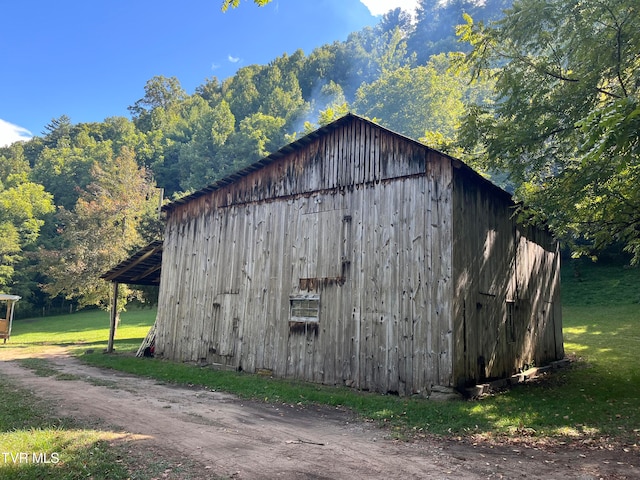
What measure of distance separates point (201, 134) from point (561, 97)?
184 feet

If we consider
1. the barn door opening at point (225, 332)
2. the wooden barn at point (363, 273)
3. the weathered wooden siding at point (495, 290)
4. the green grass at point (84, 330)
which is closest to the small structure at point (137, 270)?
the wooden barn at point (363, 273)

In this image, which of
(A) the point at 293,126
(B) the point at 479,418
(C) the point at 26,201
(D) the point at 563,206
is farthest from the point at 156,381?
(A) the point at 293,126

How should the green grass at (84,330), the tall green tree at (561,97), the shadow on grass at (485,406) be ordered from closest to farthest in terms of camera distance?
the shadow on grass at (485,406), the tall green tree at (561,97), the green grass at (84,330)

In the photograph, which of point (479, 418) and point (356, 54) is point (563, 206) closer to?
point (479, 418)

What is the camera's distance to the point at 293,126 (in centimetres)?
6169

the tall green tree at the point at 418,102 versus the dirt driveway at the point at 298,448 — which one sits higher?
the tall green tree at the point at 418,102

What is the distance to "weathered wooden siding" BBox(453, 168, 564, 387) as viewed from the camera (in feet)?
32.9

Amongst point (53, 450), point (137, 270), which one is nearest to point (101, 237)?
point (137, 270)

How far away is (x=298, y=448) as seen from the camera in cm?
586

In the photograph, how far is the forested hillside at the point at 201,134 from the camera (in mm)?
26828

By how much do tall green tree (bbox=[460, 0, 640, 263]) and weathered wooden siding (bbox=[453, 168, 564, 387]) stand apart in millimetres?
1100

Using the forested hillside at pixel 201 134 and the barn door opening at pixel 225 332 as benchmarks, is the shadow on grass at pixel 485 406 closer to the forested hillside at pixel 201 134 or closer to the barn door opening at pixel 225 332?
the barn door opening at pixel 225 332

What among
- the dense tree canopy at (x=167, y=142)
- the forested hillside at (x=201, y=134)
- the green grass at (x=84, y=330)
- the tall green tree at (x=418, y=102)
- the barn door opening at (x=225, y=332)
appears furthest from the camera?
the tall green tree at (x=418, y=102)

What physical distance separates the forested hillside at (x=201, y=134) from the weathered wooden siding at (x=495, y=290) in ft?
4.17
